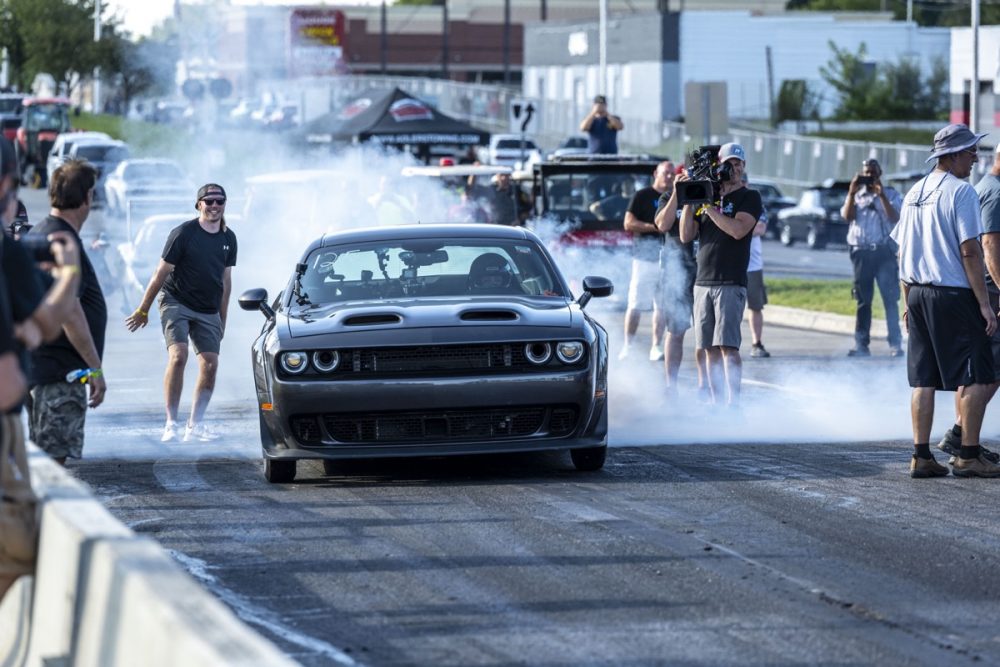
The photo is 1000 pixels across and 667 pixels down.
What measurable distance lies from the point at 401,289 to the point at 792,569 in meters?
4.03

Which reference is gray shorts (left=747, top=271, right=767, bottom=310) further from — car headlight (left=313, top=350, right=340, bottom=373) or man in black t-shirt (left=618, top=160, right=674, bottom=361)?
car headlight (left=313, top=350, right=340, bottom=373)

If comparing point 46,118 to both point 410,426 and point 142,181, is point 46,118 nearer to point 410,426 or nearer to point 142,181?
point 142,181

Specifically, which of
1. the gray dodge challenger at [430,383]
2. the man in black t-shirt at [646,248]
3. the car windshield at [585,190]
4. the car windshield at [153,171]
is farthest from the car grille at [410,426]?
the car windshield at [153,171]

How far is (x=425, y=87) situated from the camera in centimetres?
7631

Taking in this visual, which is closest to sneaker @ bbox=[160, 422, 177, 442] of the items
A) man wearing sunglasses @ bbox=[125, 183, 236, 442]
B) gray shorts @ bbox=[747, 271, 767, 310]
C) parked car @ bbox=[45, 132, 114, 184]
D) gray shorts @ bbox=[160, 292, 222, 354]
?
man wearing sunglasses @ bbox=[125, 183, 236, 442]

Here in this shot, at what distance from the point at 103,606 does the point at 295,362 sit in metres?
4.89

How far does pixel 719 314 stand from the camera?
12.6 metres

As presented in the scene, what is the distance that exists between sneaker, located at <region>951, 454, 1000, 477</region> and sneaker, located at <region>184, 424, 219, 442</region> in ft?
15.9

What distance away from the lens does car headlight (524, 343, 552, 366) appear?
9664 millimetres

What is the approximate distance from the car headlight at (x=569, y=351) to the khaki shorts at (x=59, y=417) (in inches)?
104

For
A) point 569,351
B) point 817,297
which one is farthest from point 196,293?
point 817,297

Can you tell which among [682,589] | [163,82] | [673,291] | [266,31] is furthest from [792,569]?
[163,82]

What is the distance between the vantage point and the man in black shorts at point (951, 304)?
9.63 metres

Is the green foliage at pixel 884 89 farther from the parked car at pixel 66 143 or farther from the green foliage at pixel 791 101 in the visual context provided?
the parked car at pixel 66 143
